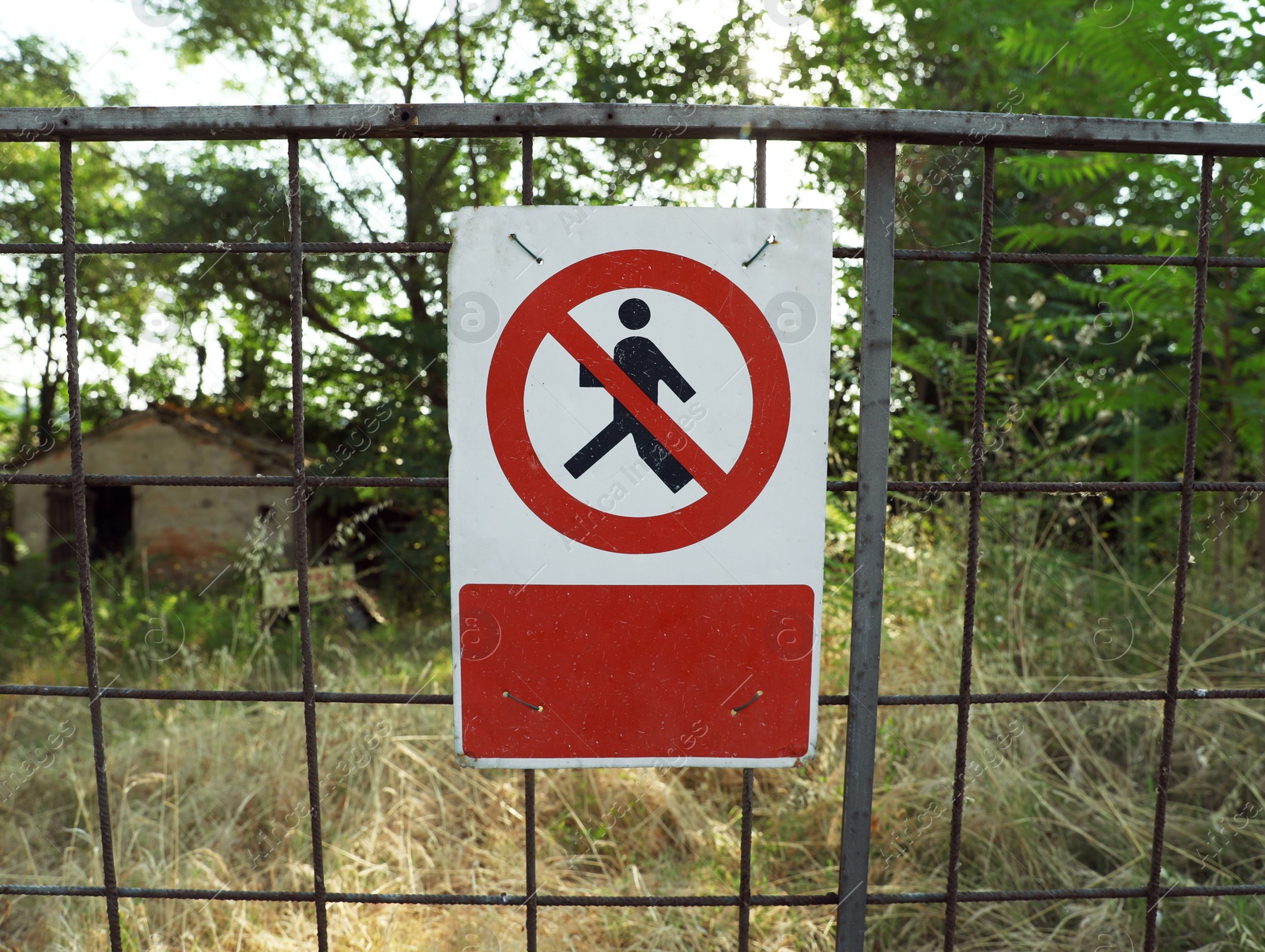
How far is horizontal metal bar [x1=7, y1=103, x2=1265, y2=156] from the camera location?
1588 mm

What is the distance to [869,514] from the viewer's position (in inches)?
66.4

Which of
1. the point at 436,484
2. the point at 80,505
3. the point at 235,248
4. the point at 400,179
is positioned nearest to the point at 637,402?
the point at 436,484

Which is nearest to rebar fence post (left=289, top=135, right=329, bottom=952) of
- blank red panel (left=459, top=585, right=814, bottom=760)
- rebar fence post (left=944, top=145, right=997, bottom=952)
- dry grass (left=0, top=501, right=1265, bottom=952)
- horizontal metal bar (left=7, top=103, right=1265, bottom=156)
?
horizontal metal bar (left=7, top=103, right=1265, bottom=156)

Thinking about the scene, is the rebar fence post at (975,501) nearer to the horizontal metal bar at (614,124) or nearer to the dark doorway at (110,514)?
the horizontal metal bar at (614,124)

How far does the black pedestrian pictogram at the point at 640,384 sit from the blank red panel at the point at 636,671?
0.28 metres

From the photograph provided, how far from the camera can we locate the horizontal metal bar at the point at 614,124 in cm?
159

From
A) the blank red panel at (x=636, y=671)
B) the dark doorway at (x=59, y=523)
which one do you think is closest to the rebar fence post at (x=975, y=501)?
the blank red panel at (x=636, y=671)

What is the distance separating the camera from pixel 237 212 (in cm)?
815

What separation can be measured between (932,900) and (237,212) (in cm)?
872

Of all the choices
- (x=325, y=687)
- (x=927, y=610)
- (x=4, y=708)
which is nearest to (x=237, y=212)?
(x=4, y=708)

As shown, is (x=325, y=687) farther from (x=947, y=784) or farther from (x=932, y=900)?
(x=932, y=900)

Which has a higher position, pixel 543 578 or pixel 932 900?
pixel 543 578

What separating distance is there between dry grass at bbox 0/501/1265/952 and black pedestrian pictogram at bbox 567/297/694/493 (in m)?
1.20

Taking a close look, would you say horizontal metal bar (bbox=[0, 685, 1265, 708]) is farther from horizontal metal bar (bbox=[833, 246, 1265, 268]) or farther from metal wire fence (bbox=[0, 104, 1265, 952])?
horizontal metal bar (bbox=[833, 246, 1265, 268])
